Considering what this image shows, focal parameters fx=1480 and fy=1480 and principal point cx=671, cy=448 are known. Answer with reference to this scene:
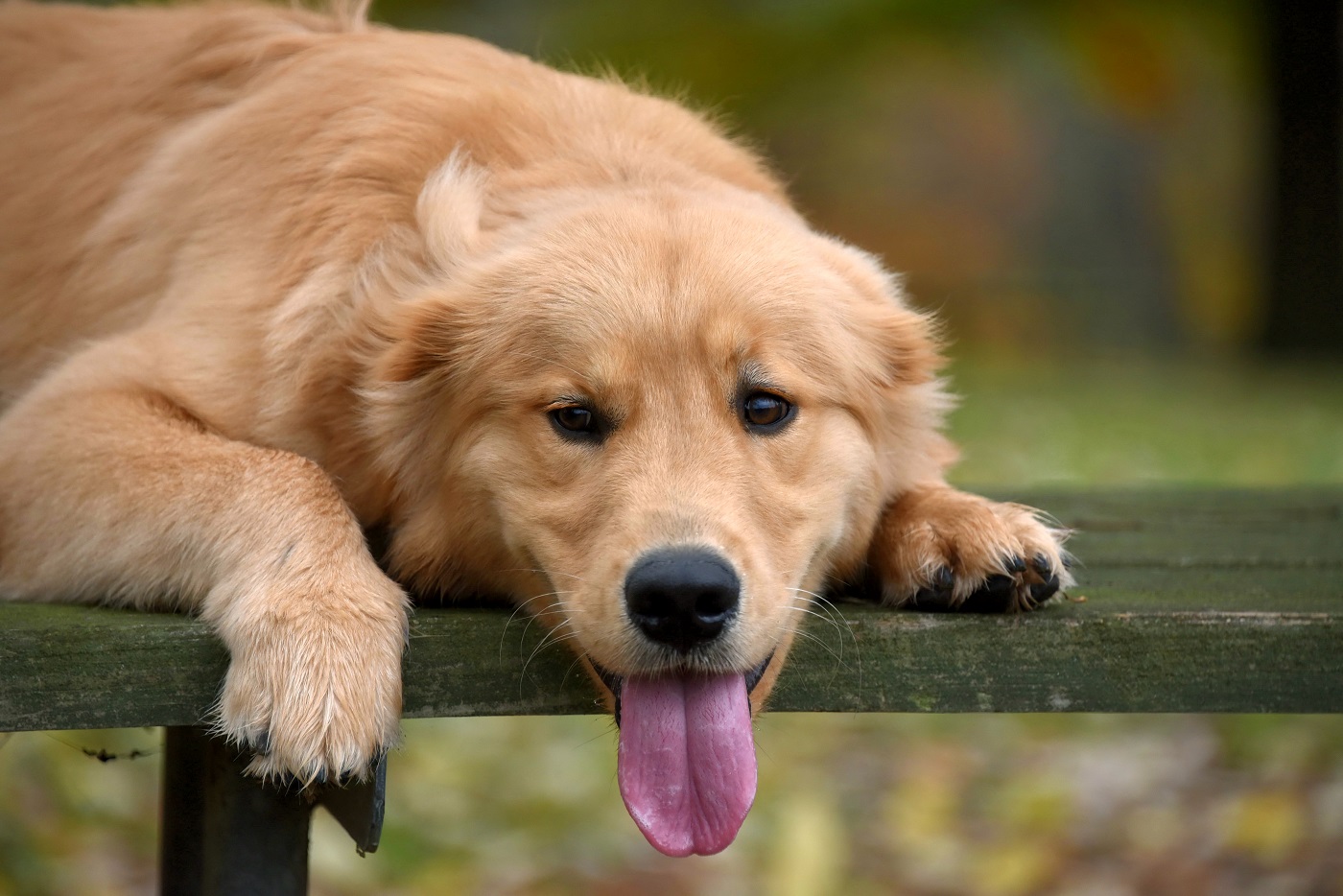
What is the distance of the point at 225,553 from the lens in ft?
9.48

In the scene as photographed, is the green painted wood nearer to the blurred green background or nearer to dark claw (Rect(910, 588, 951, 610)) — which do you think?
dark claw (Rect(910, 588, 951, 610))

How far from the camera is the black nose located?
8.59 feet

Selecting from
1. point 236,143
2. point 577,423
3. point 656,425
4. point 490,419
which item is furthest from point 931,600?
point 236,143

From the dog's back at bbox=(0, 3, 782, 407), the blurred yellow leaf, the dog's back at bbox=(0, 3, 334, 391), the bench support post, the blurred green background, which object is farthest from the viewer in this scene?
the blurred yellow leaf

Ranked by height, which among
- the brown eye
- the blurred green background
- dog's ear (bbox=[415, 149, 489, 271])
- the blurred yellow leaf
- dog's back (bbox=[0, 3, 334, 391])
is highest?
dog's ear (bbox=[415, 149, 489, 271])

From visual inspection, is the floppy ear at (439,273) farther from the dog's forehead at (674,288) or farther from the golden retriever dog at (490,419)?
the dog's forehead at (674,288)

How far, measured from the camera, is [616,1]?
51.4 ft

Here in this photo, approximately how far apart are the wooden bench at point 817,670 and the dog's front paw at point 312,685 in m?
0.08

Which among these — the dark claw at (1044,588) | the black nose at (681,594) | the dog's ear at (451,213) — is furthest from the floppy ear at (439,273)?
the dark claw at (1044,588)

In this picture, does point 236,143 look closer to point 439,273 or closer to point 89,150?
point 89,150

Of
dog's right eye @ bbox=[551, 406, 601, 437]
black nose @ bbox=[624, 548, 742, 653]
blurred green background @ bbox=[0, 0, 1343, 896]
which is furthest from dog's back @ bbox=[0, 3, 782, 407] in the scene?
black nose @ bbox=[624, 548, 742, 653]

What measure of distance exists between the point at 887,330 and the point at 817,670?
0.95m

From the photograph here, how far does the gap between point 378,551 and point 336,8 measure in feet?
6.12

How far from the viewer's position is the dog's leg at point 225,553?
2.54 m
